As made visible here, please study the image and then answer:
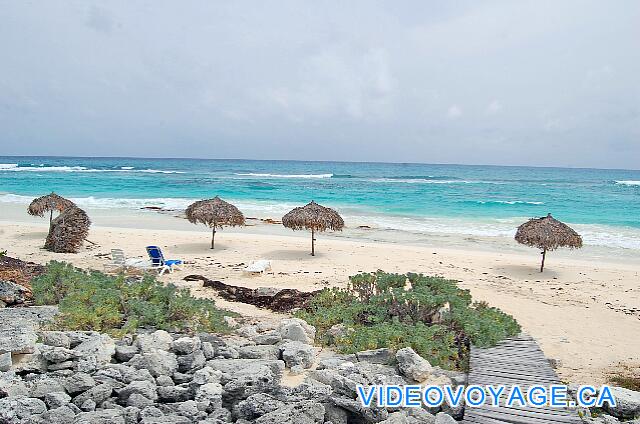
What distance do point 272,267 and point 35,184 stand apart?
125ft

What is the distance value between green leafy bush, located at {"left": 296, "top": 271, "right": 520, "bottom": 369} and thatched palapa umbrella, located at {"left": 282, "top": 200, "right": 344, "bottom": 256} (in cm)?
550

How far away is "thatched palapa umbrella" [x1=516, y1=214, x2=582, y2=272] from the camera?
12203 mm

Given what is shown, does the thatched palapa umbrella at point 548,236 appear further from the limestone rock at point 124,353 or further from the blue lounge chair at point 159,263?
the limestone rock at point 124,353

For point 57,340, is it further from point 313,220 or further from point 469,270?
point 469,270

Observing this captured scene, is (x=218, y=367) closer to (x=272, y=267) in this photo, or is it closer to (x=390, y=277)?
(x=390, y=277)

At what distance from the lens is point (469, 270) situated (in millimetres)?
12336

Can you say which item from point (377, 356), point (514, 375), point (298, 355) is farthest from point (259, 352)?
point (514, 375)

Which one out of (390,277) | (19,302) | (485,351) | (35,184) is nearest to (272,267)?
(390,277)

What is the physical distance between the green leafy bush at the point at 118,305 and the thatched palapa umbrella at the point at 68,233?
5817 mm

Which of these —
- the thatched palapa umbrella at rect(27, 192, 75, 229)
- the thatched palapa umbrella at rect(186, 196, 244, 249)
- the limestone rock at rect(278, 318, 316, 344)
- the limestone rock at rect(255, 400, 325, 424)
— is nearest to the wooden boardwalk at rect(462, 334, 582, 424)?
the limestone rock at rect(255, 400, 325, 424)

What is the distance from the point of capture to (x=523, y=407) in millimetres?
4426

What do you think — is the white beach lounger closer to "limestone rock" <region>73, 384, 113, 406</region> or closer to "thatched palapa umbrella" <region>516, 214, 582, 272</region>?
"thatched palapa umbrella" <region>516, 214, 582, 272</region>

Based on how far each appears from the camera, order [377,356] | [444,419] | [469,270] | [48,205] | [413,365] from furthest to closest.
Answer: [48,205] → [469,270] → [377,356] → [413,365] → [444,419]

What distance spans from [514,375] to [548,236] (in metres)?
8.15
